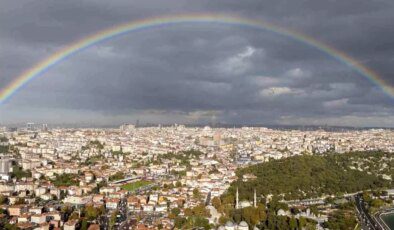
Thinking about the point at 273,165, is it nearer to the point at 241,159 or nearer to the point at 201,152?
the point at 241,159

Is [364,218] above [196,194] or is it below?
below

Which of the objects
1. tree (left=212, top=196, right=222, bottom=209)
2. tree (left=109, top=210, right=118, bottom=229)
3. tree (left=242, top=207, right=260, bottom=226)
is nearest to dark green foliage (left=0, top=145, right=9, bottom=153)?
tree (left=109, top=210, right=118, bottom=229)

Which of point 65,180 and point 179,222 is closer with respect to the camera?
point 179,222

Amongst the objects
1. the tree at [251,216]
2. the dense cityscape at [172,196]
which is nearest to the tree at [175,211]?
the dense cityscape at [172,196]

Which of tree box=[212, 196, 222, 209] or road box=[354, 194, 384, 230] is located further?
Result: tree box=[212, 196, 222, 209]

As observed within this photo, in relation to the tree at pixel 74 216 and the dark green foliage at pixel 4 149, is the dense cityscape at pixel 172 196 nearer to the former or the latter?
the tree at pixel 74 216

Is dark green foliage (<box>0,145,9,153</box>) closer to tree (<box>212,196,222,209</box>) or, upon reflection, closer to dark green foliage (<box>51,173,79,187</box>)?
dark green foliage (<box>51,173,79,187</box>)

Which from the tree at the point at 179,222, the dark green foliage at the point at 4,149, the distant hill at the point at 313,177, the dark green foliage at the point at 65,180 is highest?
the dark green foliage at the point at 4,149

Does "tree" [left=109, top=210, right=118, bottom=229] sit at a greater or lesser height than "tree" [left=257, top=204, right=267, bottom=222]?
lesser

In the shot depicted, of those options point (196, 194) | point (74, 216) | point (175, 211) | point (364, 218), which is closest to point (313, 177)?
point (196, 194)

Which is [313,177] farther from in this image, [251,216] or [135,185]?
[251,216]
